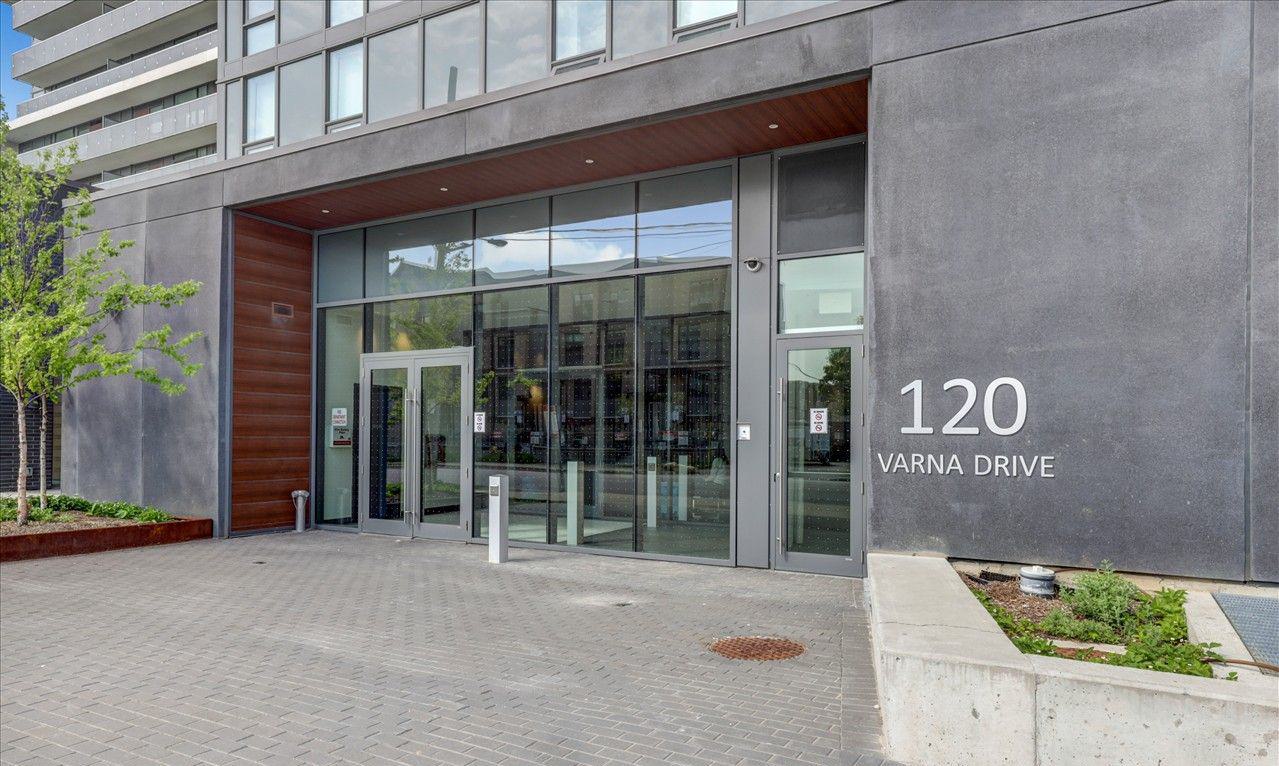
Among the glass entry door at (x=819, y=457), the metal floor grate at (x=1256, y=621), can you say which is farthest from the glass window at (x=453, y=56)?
the metal floor grate at (x=1256, y=621)

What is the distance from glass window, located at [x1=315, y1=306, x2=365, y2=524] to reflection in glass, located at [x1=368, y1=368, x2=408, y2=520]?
15.7 inches

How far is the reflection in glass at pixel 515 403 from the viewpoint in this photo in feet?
39.1

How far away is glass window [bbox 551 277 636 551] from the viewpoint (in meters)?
11.1

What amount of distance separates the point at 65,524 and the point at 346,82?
7.85 meters

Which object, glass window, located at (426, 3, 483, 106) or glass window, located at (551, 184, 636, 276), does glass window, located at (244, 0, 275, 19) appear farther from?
glass window, located at (551, 184, 636, 276)

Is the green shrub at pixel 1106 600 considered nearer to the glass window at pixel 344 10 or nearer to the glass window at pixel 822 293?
the glass window at pixel 822 293

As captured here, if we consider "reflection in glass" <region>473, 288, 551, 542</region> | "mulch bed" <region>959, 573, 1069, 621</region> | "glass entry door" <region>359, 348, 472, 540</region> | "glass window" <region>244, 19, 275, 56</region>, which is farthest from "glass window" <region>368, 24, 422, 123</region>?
"mulch bed" <region>959, 573, 1069, 621</region>

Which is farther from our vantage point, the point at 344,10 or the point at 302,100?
the point at 302,100

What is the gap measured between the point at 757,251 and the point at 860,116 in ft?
6.44

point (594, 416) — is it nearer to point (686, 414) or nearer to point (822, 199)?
point (686, 414)

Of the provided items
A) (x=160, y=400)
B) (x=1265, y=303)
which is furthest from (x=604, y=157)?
(x=160, y=400)

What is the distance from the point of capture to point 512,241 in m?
12.4

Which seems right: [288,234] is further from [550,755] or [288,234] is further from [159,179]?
[550,755]

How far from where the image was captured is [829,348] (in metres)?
9.78
